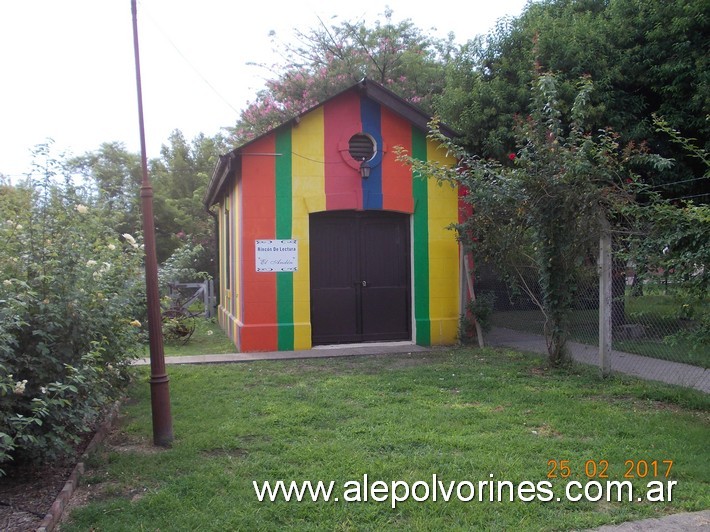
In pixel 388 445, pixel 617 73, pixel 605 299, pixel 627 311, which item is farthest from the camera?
pixel 617 73

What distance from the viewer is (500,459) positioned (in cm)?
483

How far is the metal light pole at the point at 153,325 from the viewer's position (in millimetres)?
5492

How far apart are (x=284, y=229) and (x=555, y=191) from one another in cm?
484

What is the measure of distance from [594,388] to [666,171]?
15.6 ft

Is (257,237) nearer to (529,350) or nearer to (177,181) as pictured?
(529,350)

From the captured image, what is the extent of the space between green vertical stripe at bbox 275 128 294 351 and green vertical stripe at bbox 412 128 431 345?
2.31 m

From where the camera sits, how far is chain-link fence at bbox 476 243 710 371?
6295 millimetres

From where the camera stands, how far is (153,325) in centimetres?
557

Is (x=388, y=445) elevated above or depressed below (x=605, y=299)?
below

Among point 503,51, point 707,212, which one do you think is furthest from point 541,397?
point 503,51

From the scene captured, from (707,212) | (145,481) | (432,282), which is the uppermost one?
(707,212)

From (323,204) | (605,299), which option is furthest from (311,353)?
(605,299)

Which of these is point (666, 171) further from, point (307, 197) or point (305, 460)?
point (305, 460)

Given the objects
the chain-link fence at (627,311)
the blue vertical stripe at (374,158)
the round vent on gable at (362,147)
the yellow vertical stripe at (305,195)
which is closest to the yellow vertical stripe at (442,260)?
the chain-link fence at (627,311)
